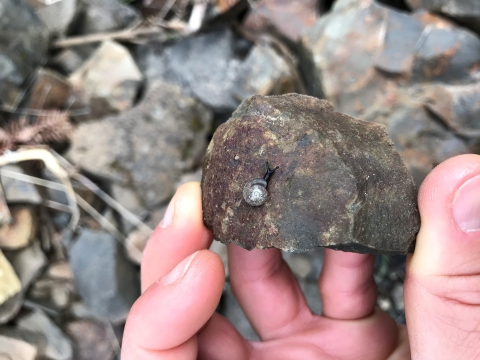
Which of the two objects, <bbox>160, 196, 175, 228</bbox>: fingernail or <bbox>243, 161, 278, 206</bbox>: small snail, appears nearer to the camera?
<bbox>243, 161, 278, 206</bbox>: small snail

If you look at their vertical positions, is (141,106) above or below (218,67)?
below

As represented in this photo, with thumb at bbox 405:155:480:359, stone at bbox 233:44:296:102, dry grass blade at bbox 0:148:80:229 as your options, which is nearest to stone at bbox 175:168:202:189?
stone at bbox 233:44:296:102

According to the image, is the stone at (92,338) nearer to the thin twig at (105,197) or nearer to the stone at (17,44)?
the thin twig at (105,197)

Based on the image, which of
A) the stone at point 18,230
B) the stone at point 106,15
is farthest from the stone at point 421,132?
the stone at point 18,230

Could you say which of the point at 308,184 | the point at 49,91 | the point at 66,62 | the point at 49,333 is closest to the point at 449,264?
the point at 308,184

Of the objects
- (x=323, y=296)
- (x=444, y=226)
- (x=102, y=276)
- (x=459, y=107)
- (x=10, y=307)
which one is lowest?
(x=10, y=307)

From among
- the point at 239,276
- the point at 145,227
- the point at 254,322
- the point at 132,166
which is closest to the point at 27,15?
the point at 132,166

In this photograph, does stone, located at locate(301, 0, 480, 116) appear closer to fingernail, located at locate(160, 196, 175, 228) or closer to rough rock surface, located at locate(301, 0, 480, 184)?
rough rock surface, located at locate(301, 0, 480, 184)

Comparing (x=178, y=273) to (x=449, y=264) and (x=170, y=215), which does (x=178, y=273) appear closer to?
(x=170, y=215)
